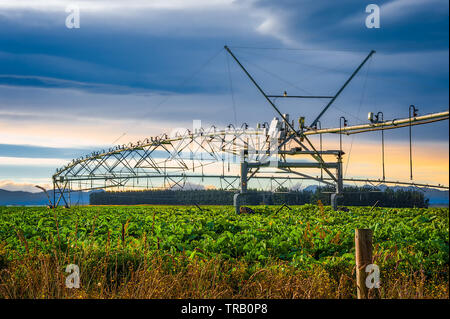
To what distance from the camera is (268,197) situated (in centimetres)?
3422

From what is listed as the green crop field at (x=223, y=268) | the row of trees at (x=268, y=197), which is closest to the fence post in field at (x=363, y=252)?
the green crop field at (x=223, y=268)

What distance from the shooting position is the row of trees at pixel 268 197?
107 feet

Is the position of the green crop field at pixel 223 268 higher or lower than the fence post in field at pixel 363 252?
lower

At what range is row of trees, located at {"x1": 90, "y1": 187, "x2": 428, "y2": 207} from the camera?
32.6 meters

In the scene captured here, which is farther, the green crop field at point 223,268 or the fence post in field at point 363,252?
the green crop field at point 223,268

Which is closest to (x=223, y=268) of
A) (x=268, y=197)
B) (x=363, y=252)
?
(x=363, y=252)

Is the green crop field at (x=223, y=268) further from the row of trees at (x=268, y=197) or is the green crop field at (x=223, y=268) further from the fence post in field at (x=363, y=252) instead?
the row of trees at (x=268, y=197)

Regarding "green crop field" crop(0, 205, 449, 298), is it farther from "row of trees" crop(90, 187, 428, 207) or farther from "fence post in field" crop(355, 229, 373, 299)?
"row of trees" crop(90, 187, 428, 207)

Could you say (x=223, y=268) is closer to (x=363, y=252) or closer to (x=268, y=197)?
(x=363, y=252)
